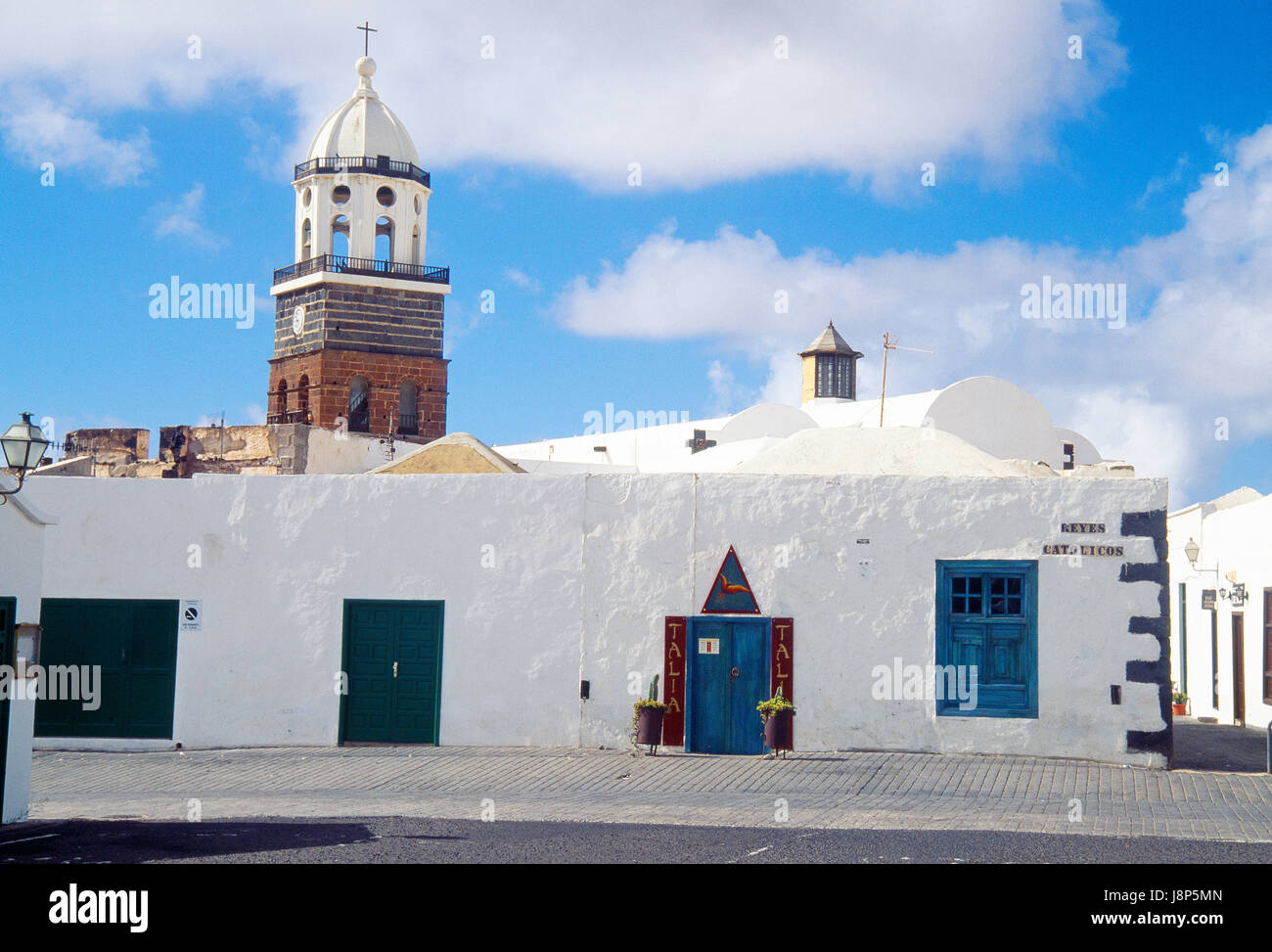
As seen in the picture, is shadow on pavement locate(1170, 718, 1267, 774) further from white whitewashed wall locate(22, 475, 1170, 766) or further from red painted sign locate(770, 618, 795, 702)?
red painted sign locate(770, 618, 795, 702)

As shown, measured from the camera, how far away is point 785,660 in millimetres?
16625

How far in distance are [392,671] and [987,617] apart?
695 centimetres

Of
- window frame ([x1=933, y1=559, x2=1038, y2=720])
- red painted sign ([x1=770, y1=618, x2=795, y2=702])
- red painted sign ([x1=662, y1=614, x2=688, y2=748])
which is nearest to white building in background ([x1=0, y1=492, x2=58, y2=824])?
red painted sign ([x1=662, y1=614, x2=688, y2=748])

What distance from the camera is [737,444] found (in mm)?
31281

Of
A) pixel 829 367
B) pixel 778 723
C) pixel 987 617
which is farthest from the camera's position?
pixel 829 367

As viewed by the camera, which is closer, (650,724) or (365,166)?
(650,724)

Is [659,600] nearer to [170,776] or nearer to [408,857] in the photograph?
[170,776]

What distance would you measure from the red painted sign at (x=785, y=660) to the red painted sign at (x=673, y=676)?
1062 millimetres

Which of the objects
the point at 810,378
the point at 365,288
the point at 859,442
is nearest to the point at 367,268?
the point at 365,288

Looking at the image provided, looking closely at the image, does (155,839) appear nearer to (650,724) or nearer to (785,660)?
(650,724)
